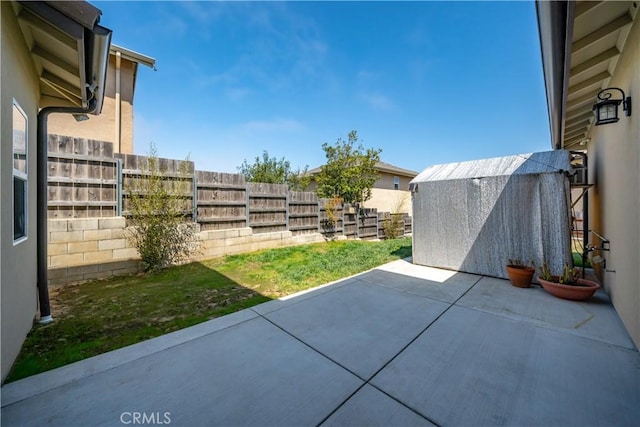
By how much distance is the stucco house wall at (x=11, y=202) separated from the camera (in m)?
2.04

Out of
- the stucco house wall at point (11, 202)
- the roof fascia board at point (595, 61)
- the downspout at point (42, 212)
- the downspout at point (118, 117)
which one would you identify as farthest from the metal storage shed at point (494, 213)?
the downspout at point (118, 117)

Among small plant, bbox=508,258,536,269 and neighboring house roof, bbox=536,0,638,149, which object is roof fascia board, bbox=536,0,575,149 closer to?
neighboring house roof, bbox=536,0,638,149

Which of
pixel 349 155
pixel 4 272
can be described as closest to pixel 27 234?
pixel 4 272

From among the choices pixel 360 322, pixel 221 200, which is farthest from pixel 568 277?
pixel 221 200

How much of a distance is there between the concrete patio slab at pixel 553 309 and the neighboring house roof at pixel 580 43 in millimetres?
2764

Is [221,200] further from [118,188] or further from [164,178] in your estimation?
[118,188]

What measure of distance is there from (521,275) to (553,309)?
0.96 m

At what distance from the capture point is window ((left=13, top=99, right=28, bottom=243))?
2410 millimetres

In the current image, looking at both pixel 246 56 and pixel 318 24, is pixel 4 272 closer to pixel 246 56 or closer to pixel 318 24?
pixel 246 56

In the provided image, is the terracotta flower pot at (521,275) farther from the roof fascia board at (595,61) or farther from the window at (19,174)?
the window at (19,174)

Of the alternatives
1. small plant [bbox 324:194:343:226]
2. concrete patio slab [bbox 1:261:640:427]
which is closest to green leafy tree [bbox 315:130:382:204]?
small plant [bbox 324:194:343:226]

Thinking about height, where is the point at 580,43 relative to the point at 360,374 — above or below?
above

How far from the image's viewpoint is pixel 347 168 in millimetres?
11703

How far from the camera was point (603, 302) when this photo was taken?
379cm
